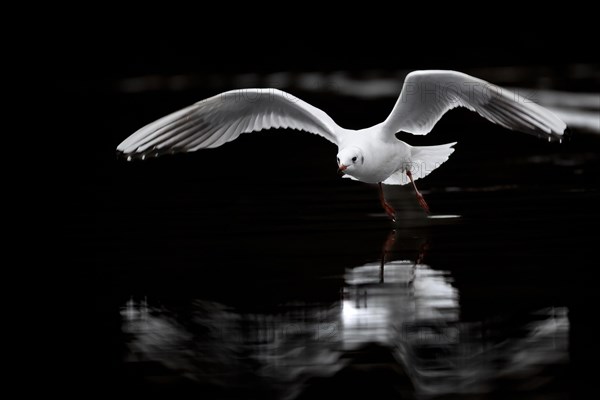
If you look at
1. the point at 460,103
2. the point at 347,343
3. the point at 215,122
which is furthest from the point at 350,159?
the point at 347,343

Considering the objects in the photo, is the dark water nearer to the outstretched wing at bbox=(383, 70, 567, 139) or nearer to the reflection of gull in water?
the reflection of gull in water

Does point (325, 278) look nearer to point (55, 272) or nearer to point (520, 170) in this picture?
point (55, 272)

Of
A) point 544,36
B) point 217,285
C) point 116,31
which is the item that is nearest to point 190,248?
point 217,285

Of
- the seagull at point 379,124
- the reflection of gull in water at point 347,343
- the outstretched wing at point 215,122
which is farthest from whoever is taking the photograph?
the outstretched wing at point 215,122

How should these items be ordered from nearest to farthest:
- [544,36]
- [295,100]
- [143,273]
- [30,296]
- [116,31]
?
1. [30,296]
2. [143,273]
3. [295,100]
4. [544,36]
5. [116,31]

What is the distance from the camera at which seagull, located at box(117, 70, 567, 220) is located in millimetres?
9383

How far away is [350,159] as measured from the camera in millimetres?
9320

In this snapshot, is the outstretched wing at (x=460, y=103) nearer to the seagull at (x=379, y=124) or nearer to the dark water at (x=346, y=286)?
the seagull at (x=379, y=124)

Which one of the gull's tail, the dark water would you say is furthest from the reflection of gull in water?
the gull's tail

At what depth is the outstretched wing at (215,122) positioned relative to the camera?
10.3m

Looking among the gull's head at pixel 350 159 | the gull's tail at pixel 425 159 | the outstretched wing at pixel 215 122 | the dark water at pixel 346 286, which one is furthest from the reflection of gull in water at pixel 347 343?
the outstretched wing at pixel 215 122

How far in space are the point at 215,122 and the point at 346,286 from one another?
132 inches

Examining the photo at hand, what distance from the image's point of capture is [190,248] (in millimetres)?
9164

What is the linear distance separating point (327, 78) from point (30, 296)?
23.6 metres
